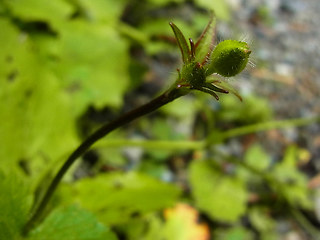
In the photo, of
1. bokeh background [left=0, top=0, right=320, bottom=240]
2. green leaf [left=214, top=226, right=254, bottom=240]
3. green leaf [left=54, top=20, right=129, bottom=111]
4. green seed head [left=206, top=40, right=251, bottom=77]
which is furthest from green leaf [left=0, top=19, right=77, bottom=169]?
green seed head [left=206, top=40, right=251, bottom=77]

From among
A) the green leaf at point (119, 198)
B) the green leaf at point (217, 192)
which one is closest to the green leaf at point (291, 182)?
the green leaf at point (217, 192)

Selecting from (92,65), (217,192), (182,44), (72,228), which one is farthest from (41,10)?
(182,44)

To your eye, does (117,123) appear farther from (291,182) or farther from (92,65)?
(291,182)

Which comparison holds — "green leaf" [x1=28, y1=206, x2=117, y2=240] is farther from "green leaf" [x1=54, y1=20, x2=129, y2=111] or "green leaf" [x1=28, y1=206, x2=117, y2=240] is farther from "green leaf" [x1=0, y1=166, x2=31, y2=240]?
"green leaf" [x1=54, y1=20, x2=129, y2=111]

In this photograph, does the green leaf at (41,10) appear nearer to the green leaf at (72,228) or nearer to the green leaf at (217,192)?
the green leaf at (217,192)

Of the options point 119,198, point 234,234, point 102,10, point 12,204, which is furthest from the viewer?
point 102,10

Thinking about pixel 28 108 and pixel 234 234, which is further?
pixel 234 234
